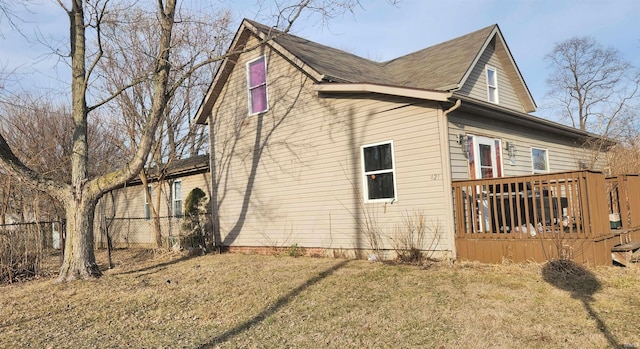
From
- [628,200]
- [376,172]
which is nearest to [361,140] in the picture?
[376,172]

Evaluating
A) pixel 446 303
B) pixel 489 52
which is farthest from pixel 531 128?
pixel 446 303

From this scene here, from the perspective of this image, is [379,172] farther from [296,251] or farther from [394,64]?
[394,64]

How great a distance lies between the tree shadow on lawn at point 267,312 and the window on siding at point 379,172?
2.13 metres

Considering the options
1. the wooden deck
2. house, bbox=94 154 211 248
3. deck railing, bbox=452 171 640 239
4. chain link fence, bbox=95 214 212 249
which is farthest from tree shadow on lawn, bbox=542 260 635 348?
house, bbox=94 154 211 248

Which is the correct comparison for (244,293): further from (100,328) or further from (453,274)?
(453,274)

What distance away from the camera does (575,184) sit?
758 centimetres

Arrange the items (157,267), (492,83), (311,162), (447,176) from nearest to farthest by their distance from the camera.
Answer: (447,176)
(157,267)
(311,162)
(492,83)

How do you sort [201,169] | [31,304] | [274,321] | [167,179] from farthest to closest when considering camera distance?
[167,179] < [201,169] < [31,304] < [274,321]

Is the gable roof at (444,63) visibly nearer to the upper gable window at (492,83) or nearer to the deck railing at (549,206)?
the upper gable window at (492,83)

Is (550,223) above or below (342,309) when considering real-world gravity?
above

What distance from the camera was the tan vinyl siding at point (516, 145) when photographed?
8.97 metres

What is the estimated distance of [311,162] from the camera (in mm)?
11117

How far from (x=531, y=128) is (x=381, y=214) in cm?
515

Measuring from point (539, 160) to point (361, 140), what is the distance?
561 cm
